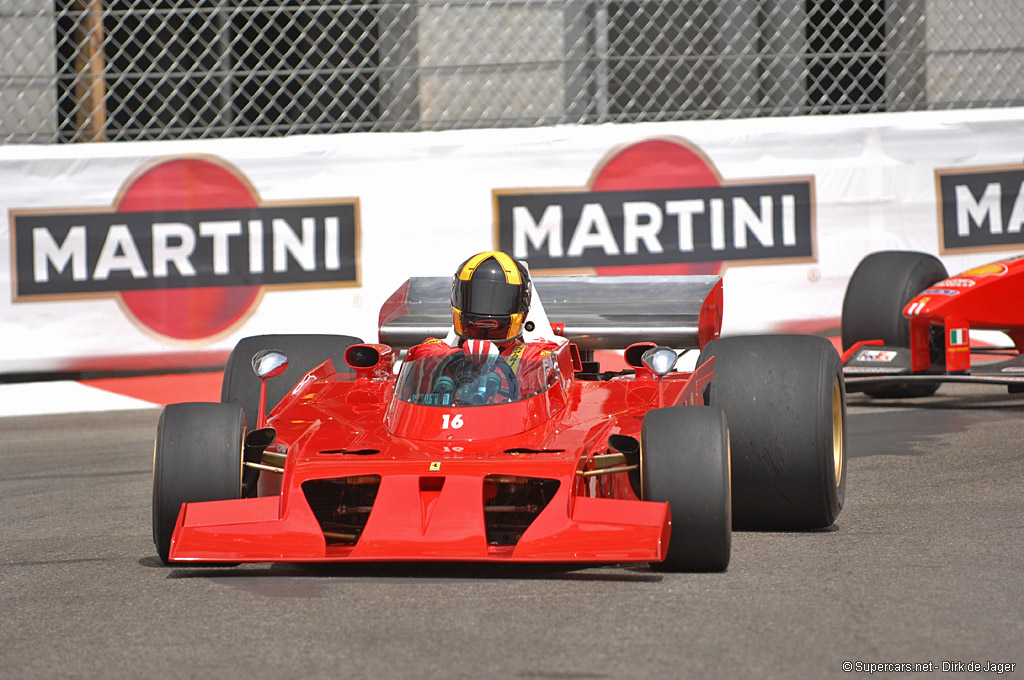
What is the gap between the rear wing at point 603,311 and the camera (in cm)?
593

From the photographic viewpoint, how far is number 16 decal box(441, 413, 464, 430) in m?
4.75

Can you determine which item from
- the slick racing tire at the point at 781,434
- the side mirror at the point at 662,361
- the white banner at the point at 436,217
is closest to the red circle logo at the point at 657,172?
the white banner at the point at 436,217

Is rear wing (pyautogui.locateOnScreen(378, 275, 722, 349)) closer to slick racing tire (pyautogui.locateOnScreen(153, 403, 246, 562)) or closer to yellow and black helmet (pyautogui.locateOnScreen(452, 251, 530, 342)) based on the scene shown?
yellow and black helmet (pyautogui.locateOnScreen(452, 251, 530, 342))

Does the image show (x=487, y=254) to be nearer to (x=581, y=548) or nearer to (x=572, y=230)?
(x=581, y=548)

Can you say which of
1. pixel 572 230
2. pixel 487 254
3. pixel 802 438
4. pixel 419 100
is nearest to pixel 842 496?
pixel 802 438

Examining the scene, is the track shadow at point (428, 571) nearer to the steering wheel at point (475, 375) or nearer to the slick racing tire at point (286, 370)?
the steering wheel at point (475, 375)

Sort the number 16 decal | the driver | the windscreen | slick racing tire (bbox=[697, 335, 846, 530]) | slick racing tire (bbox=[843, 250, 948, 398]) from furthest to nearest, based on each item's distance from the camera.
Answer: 1. slick racing tire (bbox=[843, 250, 948, 398])
2. the driver
3. slick racing tire (bbox=[697, 335, 846, 530])
4. the windscreen
5. the number 16 decal

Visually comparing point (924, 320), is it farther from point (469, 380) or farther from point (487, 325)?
point (469, 380)

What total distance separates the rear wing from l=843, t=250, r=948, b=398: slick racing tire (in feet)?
8.00

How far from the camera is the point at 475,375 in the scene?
4914 mm

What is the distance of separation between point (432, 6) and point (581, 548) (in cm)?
675

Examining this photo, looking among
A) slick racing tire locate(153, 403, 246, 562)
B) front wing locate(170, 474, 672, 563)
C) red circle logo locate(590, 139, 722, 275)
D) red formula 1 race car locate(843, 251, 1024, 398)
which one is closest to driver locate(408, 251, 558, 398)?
slick racing tire locate(153, 403, 246, 562)

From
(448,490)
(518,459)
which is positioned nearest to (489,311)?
(518,459)

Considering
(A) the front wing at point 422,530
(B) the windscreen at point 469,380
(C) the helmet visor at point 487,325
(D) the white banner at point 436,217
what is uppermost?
(D) the white banner at point 436,217
